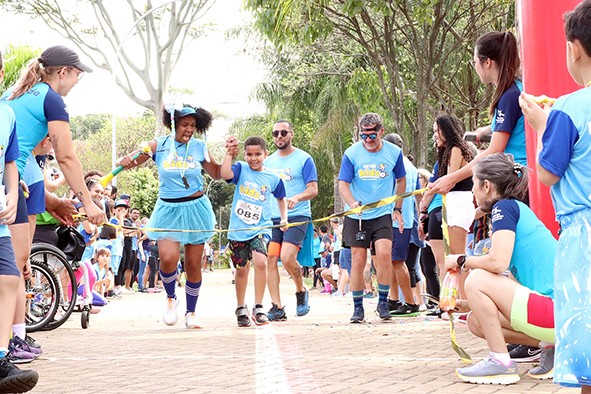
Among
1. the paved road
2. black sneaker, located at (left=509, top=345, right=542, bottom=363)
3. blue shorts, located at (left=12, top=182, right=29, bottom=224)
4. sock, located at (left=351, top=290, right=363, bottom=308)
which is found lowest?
the paved road

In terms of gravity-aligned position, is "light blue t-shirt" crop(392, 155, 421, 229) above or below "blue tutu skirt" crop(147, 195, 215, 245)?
above

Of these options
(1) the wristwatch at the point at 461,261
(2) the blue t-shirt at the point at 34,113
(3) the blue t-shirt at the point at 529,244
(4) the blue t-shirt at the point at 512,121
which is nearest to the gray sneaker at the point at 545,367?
(3) the blue t-shirt at the point at 529,244

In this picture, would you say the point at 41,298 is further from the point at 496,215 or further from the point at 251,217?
the point at 496,215

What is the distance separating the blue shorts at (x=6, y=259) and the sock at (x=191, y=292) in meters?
5.04

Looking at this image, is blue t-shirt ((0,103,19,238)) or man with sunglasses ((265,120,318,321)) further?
man with sunglasses ((265,120,318,321))

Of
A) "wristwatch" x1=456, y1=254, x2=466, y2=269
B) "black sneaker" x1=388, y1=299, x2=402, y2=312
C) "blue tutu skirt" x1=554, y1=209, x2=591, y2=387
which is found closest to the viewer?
"blue tutu skirt" x1=554, y1=209, x2=591, y2=387

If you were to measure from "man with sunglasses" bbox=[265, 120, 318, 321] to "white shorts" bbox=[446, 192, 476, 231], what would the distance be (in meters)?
2.27

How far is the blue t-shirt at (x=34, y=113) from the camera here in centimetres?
686

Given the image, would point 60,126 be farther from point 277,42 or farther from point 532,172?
point 277,42

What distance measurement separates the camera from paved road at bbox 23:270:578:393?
574 centimetres

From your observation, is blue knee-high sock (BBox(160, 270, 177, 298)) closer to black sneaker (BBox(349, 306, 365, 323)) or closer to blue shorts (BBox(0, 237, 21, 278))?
black sneaker (BBox(349, 306, 365, 323))

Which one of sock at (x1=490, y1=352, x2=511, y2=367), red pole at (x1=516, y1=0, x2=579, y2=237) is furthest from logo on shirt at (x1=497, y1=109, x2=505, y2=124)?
sock at (x1=490, y1=352, x2=511, y2=367)

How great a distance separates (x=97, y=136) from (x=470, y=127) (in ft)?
152

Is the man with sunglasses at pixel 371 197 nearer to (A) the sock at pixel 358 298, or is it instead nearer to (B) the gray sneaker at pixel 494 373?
(A) the sock at pixel 358 298
